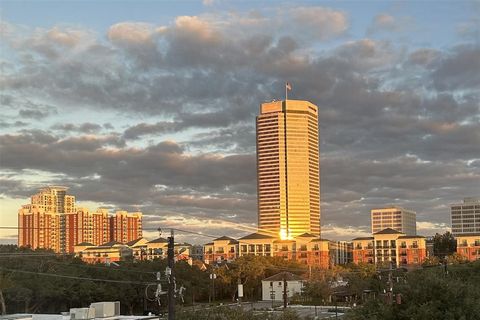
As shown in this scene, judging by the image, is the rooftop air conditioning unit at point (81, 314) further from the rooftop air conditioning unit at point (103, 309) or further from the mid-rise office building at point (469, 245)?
the mid-rise office building at point (469, 245)

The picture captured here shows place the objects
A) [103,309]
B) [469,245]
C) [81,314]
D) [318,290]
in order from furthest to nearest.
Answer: [469,245] < [318,290] < [103,309] < [81,314]

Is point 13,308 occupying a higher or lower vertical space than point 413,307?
lower

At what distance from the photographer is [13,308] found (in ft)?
248

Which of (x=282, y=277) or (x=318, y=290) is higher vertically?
(x=282, y=277)

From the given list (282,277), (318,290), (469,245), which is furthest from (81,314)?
(469,245)

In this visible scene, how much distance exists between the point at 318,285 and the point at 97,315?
66.4 metres

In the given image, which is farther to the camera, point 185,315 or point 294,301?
point 294,301

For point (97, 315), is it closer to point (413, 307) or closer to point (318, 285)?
point (413, 307)

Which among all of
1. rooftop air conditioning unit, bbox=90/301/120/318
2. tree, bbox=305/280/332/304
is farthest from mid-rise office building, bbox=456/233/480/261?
rooftop air conditioning unit, bbox=90/301/120/318

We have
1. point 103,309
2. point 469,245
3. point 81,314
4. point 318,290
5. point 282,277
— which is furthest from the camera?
point 469,245

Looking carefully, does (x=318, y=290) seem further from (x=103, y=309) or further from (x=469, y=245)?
(x=469, y=245)

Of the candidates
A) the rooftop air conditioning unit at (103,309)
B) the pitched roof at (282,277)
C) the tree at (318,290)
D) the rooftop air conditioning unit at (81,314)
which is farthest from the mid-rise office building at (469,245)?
the rooftop air conditioning unit at (81,314)

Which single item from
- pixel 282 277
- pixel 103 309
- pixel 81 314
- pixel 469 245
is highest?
Result: pixel 469 245

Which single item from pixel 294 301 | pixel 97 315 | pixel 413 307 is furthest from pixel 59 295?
pixel 413 307
